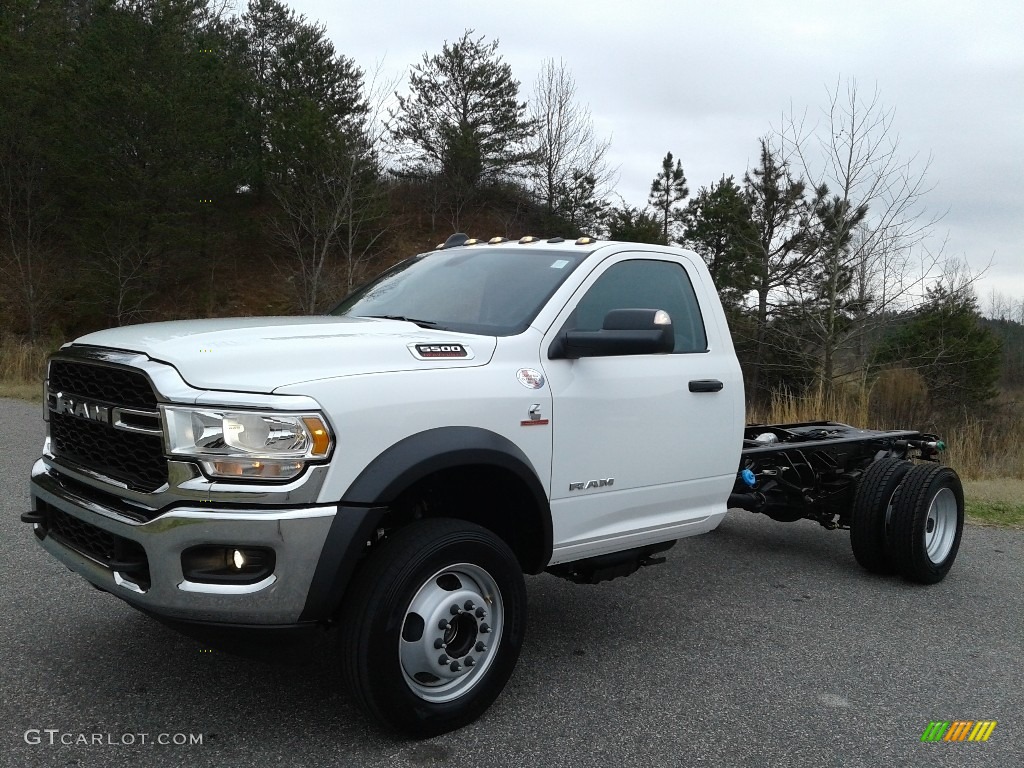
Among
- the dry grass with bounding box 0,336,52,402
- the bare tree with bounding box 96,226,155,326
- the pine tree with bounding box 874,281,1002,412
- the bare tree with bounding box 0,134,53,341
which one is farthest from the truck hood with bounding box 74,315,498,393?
the bare tree with bounding box 0,134,53,341

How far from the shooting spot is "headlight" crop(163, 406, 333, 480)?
2.75m

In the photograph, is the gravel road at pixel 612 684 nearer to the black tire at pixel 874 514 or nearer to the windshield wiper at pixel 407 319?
the black tire at pixel 874 514

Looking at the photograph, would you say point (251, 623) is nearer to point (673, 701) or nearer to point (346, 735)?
point (346, 735)

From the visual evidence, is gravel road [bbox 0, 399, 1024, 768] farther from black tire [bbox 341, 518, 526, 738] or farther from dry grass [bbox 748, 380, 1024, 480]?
dry grass [bbox 748, 380, 1024, 480]

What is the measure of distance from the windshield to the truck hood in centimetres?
29

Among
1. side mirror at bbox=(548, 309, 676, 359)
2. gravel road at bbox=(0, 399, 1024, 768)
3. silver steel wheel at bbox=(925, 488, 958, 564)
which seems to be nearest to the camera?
gravel road at bbox=(0, 399, 1024, 768)

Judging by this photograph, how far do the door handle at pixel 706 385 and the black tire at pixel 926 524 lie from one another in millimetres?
1799

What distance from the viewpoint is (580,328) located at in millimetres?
3926

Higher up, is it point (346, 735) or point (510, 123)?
point (510, 123)

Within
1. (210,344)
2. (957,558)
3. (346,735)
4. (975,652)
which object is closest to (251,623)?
(346,735)

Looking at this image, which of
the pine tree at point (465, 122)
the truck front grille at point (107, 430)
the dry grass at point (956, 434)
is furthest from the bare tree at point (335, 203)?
the truck front grille at point (107, 430)

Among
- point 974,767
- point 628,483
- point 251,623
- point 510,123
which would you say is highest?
point 510,123

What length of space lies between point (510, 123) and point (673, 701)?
33.3 meters

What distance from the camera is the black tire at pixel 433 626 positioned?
2.95m
